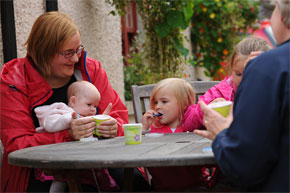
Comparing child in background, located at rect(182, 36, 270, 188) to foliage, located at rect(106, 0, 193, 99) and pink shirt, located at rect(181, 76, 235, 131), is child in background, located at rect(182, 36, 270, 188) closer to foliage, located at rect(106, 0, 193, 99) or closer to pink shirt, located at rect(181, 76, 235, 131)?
pink shirt, located at rect(181, 76, 235, 131)

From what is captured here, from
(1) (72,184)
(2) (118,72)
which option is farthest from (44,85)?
(2) (118,72)

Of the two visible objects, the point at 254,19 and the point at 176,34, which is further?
the point at 254,19

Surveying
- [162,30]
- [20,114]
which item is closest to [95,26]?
[162,30]

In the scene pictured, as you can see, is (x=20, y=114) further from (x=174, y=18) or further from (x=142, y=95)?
(x=174, y=18)

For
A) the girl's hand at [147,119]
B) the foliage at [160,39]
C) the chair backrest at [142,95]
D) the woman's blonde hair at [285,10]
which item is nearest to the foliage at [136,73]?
the foliage at [160,39]

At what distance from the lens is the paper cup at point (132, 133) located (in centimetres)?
218

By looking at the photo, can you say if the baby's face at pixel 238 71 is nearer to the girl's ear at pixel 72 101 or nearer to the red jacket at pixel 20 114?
the red jacket at pixel 20 114

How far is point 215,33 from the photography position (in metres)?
8.53

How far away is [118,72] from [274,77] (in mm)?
4137

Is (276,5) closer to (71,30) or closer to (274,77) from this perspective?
(274,77)

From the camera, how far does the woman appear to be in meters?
2.40

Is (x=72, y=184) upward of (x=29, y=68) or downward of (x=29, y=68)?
downward

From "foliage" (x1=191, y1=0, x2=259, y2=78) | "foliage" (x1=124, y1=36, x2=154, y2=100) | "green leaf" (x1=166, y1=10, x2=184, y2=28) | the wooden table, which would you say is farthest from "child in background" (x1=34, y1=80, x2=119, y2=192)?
"foliage" (x1=191, y1=0, x2=259, y2=78)

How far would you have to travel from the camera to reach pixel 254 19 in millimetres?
9273
